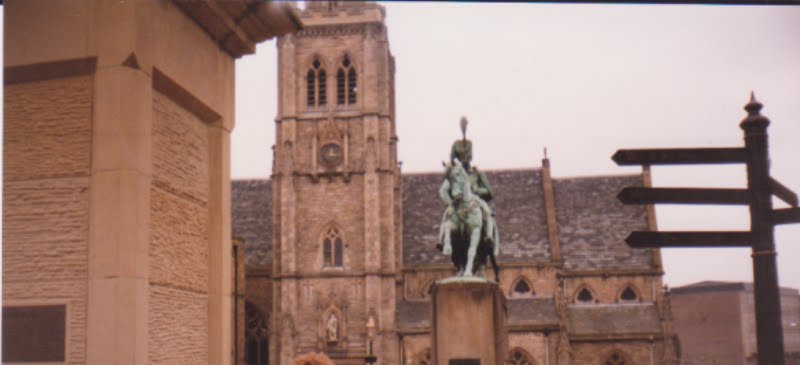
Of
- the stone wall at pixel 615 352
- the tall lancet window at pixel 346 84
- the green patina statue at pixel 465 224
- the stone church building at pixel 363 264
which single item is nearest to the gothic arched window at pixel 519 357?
the stone church building at pixel 363 264

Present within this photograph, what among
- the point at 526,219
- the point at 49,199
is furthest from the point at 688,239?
the point at 526,219

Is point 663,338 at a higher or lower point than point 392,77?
lower

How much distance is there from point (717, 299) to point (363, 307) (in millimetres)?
26307

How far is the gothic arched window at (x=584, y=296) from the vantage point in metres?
52.2

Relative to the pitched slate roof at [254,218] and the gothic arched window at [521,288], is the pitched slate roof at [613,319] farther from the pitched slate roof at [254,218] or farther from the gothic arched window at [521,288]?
the pitched slate roof at [254,218]

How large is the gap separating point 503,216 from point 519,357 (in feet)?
30.2

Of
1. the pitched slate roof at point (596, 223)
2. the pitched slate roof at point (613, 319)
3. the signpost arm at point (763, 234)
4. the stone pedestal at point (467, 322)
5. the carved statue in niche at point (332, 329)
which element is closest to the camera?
the signpost arm at point (763, 234)

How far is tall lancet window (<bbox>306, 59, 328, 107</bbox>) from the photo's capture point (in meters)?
49.3

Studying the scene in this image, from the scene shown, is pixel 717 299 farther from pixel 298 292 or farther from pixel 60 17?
pixel 60 17

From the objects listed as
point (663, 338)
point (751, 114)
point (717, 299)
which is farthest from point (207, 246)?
point (717, 299)

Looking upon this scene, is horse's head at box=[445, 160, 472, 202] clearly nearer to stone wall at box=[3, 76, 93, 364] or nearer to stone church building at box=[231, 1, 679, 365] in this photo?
stone wall at box=[3, 76, 93, 364]

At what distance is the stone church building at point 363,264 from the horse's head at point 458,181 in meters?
27.8

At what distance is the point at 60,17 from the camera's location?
19.2 ft

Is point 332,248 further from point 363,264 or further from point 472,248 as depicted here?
point 472,248
